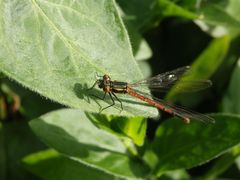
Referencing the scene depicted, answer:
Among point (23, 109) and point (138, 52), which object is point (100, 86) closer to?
point (138, 52)

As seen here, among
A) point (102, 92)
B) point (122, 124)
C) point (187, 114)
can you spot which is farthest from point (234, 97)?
point (102, 92)

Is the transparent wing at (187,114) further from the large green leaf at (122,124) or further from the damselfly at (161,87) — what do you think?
the large green leaf at (122,124)

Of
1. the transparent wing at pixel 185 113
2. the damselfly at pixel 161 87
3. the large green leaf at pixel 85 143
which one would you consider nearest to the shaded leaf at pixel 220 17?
the damselfly at pixel 161 87

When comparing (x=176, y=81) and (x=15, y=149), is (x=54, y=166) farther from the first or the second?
(x=176, y=81)

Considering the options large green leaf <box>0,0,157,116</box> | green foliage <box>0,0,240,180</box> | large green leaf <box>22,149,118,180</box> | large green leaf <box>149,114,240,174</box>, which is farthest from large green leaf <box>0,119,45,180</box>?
large green leaf <box>0,0,157,116</box>

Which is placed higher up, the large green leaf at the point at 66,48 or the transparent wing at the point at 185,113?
the large green leaf at the point at 66,48

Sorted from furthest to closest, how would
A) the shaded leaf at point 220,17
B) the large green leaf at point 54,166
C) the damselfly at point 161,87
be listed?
the shaded leaf at point 220,17
the large green leaf at point 54,166
the damselfly at point 161,87

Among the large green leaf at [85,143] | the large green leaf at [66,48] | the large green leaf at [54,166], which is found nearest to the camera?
the large green leaf at [66,48]

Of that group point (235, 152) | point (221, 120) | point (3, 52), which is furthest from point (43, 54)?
point (235, 152)
